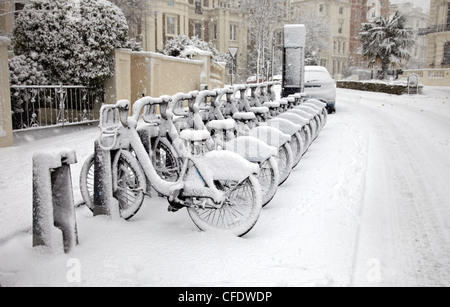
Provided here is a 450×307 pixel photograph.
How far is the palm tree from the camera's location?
110 feet

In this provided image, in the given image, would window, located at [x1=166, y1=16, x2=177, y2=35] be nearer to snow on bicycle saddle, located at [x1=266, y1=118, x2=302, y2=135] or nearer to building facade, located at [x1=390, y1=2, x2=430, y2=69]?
snow on bicycle saddle, located at [x1=266, y1=118, x2=302, y2=135]

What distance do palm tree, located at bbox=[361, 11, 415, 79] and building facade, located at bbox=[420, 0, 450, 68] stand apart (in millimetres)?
3948

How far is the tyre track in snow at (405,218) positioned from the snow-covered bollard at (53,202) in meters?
2.27

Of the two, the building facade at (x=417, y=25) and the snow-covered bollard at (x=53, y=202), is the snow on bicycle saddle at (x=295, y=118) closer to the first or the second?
the snow-covered bollard at (x=53, y=202)

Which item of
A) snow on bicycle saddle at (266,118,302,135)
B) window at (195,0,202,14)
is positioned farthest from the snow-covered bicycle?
window at (195,0,202,14)

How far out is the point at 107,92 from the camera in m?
10.6

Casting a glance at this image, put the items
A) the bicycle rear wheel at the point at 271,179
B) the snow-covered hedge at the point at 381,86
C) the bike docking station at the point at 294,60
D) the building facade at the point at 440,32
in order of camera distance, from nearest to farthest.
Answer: the bicycle rear wheel at the point at 271,179 < the bike docking station at the point at 294,60 < the snow-covered hedge at the point at 381,86 < the building facade at the point at 440,32

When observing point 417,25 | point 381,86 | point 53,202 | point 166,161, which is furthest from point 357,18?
point 53,202

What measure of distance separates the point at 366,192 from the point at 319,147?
3122 millimetres

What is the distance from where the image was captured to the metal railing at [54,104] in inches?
344

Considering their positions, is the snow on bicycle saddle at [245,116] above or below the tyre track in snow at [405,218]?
above

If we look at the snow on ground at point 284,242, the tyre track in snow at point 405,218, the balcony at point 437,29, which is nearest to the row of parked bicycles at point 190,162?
the snow on ground at point 284,242

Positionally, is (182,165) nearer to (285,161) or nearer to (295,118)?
(285,161)
